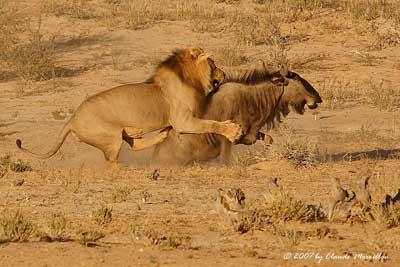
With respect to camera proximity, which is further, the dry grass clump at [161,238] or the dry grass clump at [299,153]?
the dry grass clump at [299,153]

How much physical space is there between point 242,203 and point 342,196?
74 centimetres

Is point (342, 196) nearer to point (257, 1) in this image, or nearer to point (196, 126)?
point (196, 126)

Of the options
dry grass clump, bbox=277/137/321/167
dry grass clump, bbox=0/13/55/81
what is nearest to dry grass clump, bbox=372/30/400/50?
dry grass clump, bbox=0/13/55/81

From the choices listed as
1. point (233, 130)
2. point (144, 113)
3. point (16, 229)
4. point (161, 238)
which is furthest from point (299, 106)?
point (16, 229)

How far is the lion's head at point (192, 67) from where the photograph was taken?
11195 millimetres

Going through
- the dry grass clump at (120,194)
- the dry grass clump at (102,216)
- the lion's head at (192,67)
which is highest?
the lion's head at (192,67)

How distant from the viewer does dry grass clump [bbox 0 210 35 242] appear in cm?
752

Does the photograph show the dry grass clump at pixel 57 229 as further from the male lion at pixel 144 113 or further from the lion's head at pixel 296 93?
the lion's head at pixel 296 93

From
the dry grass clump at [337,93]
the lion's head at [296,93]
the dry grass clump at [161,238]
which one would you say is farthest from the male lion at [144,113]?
the dry grass clump at [337,93]

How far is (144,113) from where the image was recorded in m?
11.0

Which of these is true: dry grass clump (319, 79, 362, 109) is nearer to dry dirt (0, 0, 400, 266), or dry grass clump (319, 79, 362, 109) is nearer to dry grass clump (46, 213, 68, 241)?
dry dirt (0, 0, 400, 266)

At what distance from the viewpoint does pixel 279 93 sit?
1207 centimetres

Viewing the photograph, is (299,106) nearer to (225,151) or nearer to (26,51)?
(225,151)

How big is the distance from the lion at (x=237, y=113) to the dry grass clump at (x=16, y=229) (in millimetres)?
3933
